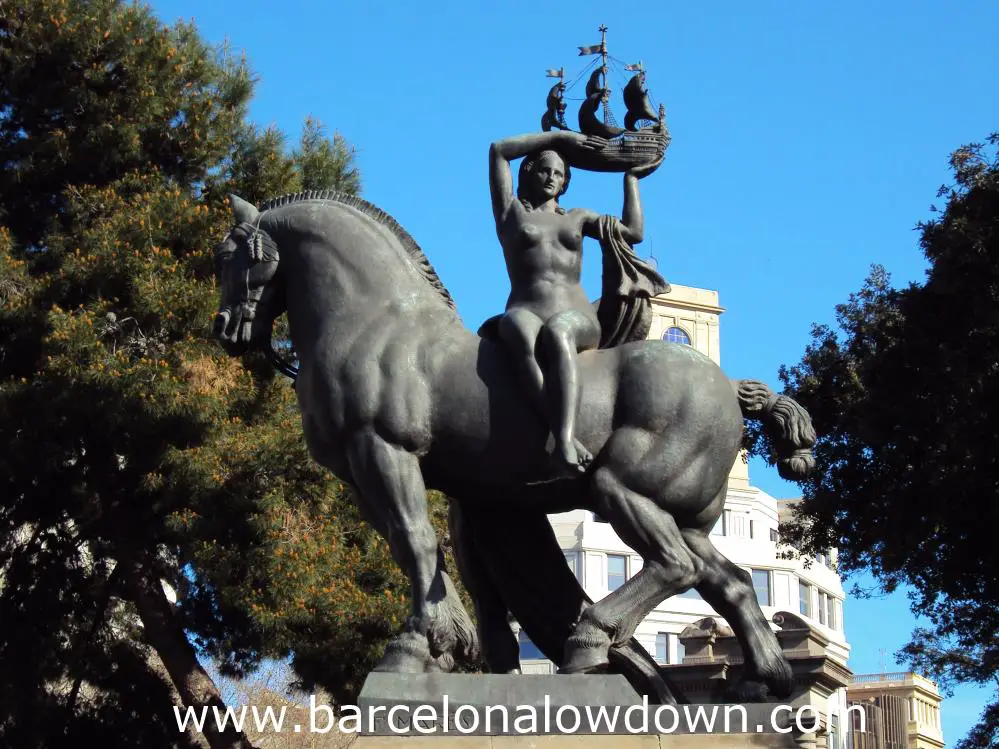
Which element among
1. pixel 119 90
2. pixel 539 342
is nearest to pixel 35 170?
pixel 119 90

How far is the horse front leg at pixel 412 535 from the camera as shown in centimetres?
760

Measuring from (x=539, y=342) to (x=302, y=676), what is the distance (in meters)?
9.16

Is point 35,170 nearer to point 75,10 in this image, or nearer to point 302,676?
point 75,10

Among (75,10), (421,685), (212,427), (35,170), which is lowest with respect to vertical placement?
(421,685)

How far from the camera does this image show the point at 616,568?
58438 mm

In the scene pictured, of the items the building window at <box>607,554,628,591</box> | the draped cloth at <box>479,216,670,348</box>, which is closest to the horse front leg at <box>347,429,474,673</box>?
the draped cloth at <box>479,216,670,348</box>

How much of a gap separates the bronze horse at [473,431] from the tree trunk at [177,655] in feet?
30.0

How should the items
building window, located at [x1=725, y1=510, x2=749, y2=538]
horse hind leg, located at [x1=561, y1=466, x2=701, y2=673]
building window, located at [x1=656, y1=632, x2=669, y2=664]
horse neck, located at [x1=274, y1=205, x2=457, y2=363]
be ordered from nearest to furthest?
horse hind leg, located at [x1=561, y1=466, x2=701, y2=673] → horse neck, located at [x1=274, y1=205, x2=457, y2=363] → building window, located at [x1=656, y1=632, x2=669, y2=664] → building window, located at [x1=725, y1=510, x2=749, y2=538]

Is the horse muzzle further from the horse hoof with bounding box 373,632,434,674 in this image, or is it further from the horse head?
the horse hoof with bounding box 373,632,434,674

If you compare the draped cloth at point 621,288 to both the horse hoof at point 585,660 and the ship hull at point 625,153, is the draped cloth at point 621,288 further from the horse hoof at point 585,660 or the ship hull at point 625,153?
the horse hoof at point 585,660

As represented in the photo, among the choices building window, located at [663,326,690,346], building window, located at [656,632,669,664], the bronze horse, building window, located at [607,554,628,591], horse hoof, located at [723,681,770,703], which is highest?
building window, located at [663,326,690,346]

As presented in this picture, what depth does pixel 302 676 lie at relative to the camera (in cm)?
1603

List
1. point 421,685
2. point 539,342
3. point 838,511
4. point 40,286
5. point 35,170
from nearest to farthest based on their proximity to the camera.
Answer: point 421,685
point 539,342
point 40,286
point 35,170
point 838,511

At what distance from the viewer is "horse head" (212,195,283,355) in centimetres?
827
